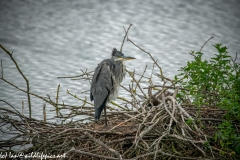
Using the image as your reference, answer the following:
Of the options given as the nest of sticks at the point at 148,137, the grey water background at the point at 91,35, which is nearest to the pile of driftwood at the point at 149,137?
the nest of sticks at the point at 148,137

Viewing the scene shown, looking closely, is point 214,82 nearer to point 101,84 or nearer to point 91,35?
point 101,84

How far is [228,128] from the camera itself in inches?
195

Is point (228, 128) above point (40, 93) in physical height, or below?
above

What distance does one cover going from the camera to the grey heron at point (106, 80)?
20.5ft

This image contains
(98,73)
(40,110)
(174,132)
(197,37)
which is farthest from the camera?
(197,37)

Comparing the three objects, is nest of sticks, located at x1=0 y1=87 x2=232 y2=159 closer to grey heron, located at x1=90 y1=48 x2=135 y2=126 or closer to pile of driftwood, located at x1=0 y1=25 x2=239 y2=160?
pile of driftwood, located at x1=0 y1=25 x2=239 y2=160

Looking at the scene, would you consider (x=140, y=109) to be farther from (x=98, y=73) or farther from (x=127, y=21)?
(x=127, y=21)

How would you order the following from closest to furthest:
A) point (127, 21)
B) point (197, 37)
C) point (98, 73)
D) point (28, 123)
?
point (28, 123) → point (98, 73) → point (197, 37) → point (127, 21)

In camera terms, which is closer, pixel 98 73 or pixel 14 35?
pixel 98 73

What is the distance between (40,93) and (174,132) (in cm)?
477

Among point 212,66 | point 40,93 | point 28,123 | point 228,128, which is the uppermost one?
point 212,66

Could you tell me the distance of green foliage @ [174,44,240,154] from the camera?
498cm


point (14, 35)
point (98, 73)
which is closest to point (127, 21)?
point (14, 35)

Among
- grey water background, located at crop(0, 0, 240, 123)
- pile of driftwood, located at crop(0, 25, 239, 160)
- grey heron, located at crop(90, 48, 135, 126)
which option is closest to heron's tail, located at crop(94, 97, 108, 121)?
grey heron, located at crop(90, 48, 135, 126)
